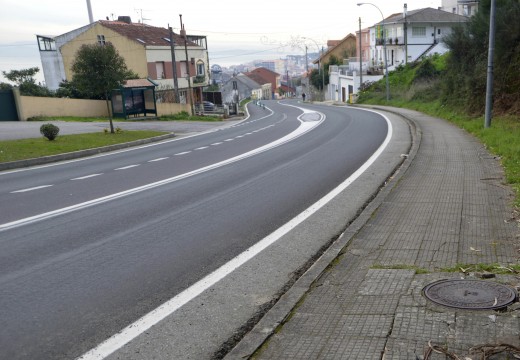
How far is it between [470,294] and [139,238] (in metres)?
4.52

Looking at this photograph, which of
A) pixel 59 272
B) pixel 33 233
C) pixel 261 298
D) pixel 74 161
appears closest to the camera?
pixel 261 298

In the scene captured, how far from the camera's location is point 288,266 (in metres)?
6.09

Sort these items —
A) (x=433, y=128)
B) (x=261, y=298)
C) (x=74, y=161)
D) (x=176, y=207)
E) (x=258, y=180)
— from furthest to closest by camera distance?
(x=433, y=128) < (x=74, y=161) < (x=258, y=180) < (x=176, y=207) < (x=261, y=298)

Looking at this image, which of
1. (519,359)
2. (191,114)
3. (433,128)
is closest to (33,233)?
(519,359)

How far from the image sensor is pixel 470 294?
A: 4625 mm

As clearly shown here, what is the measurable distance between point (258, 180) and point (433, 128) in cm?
1316

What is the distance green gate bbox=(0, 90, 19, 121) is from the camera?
32.4m

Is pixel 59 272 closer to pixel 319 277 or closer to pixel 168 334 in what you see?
pixel 168 334

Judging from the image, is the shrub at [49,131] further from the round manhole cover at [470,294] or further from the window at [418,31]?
the window at [418,31]

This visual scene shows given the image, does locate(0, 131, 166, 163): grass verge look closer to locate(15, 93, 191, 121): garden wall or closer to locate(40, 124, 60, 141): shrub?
locate(40, 124, 60, 141): shrub

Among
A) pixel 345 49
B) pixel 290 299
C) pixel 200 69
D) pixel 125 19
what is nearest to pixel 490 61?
pixel 290 299

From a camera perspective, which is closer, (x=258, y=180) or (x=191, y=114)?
(x=258, y=180)

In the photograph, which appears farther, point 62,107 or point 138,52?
point 138,52

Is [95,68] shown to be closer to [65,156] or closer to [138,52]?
[65,156]
